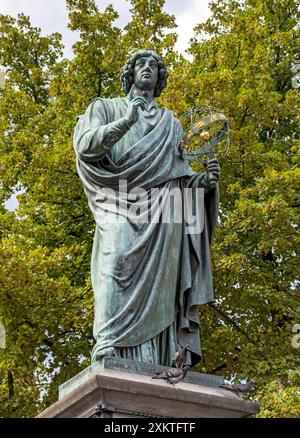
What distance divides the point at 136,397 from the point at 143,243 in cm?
130

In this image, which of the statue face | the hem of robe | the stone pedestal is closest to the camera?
the stone pedestal

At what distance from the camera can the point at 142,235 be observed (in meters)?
7.71

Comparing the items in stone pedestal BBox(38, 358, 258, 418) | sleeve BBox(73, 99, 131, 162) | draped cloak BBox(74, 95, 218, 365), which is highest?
sleeve BBox(73, 99, 131, 162)

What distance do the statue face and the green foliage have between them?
5.59 metres

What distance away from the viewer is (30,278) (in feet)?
48.9

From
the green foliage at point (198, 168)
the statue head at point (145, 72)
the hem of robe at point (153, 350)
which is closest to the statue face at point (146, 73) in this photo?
the statue head at point (145, 72)

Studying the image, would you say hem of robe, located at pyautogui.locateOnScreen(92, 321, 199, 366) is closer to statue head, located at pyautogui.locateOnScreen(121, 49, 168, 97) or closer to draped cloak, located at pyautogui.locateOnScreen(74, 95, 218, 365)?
draped cloak, located at pyautogui.locateOnScreen(74, 95, 218, 365)

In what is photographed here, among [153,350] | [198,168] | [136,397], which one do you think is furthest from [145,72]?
[198,168]

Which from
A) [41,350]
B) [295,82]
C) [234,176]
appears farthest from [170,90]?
[41,350]

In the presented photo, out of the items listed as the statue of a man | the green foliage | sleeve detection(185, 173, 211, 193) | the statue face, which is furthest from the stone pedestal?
the green foliage

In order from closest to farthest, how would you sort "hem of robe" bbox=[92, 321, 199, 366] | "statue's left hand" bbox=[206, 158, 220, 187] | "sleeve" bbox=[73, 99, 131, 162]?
1. "hem of robe" bbox=[92, 321, 199, 366]
2. "sleeve" bbox=[73, 99, 131, 162]
3. "statue's left hand" bbox=[206, 158, 220, 187]

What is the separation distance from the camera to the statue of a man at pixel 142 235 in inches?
293

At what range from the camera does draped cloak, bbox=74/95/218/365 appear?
742 cm
